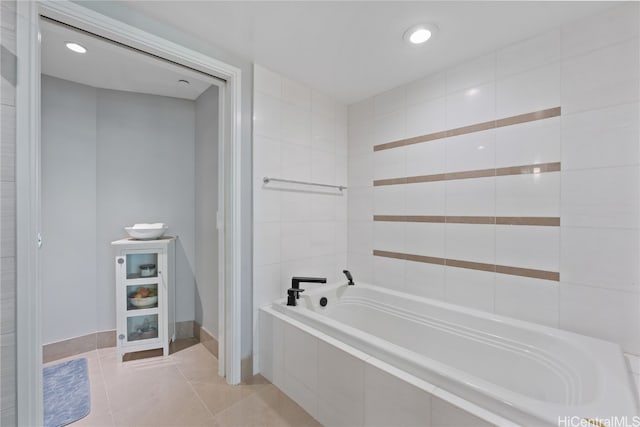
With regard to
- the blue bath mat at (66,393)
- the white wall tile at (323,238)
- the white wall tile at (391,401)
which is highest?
the white wall tile at (323,238)

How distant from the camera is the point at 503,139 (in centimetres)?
175

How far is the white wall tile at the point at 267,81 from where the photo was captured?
6.56 feet

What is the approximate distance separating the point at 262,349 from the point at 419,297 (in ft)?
4.08

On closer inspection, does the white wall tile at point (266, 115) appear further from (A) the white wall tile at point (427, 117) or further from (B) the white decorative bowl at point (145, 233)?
(B) the white decorative bowl at point (145, 233)

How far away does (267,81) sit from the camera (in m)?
2.06

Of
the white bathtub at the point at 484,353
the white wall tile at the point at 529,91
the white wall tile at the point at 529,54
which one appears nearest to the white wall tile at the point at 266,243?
the white bathtub at the point at 484,353

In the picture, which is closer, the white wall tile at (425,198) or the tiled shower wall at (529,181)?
the tiled shower wall at (529,181)

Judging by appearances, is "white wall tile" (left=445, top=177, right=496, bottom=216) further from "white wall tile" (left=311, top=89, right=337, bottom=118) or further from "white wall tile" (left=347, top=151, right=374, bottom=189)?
"white wall tile" (left=311, top=89, right=337, bottom=118)

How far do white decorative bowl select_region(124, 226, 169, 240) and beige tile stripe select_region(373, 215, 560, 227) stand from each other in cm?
193

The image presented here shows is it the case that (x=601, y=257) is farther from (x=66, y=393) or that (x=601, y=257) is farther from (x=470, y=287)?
(x=66, y=393)

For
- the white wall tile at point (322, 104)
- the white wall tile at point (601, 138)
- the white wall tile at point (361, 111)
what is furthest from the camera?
the white wall tile at point (361, 111)

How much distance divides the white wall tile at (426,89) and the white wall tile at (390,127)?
0.13 m

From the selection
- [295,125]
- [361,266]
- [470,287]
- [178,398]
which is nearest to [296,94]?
[295,125]

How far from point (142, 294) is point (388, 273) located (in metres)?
2.09
